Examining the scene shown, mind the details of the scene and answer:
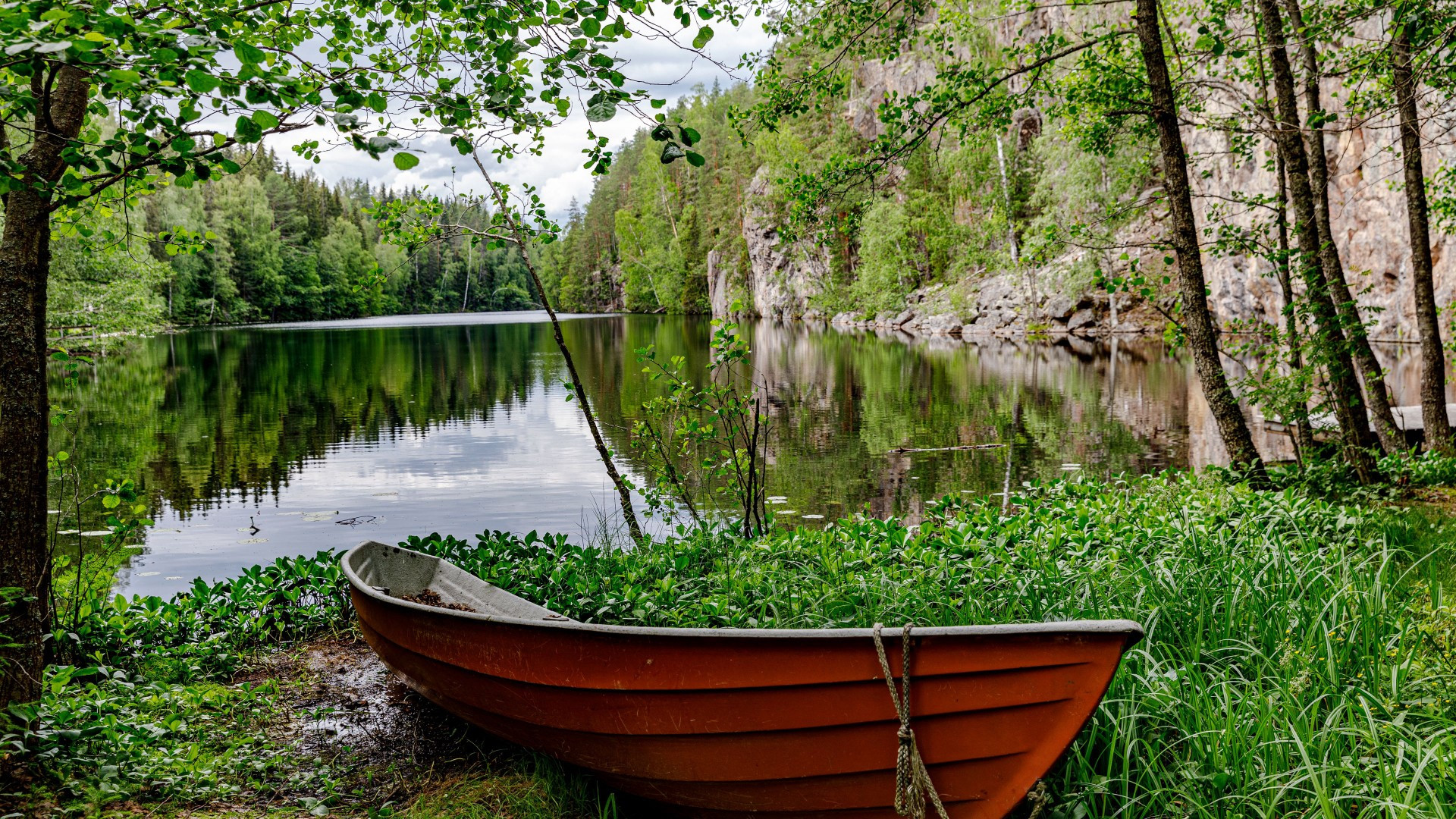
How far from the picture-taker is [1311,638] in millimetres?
3625

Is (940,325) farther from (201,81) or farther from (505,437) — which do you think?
(201,81)

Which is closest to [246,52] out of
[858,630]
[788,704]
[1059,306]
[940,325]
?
[858,630]

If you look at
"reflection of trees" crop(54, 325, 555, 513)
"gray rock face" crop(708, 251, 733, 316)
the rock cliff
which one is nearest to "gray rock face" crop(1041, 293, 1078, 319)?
the rock cliff

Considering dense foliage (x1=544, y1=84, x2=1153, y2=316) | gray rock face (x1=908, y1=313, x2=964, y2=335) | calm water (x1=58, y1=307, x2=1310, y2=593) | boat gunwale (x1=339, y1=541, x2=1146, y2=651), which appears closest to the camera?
boat gunwale (x1=339, y1=541, x2=1146, y2=651)

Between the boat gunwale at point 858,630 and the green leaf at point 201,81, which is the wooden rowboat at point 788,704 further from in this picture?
the green leaf at point 201,81

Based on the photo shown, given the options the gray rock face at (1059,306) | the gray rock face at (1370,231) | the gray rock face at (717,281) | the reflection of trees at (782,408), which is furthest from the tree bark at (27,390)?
the gray rock face at (717,281)

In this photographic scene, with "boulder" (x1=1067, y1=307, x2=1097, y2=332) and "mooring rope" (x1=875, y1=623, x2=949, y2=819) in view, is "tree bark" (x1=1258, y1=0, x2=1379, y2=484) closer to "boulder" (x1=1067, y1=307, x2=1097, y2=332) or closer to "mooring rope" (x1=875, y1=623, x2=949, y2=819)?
"mooring rope" (x1=875, y1=623, x2=949, y2=819)

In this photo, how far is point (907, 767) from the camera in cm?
268

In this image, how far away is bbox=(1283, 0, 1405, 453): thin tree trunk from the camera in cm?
679

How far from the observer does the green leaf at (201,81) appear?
6.40ft

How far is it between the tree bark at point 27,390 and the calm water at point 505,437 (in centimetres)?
510

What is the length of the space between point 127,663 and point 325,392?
1972 cm

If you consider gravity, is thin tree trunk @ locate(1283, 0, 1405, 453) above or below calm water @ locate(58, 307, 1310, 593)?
above

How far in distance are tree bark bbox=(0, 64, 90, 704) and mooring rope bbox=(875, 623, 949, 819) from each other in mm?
3328
